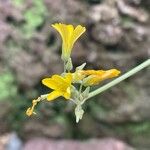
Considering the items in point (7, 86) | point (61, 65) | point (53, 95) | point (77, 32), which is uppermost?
point (61, 65)

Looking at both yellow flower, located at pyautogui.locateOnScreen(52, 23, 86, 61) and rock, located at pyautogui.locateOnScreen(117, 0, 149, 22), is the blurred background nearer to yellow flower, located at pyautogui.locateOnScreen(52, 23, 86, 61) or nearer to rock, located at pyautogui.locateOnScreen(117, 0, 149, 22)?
rock, located at pyautogui.locateOnScreen(117, 0, 149, 22)

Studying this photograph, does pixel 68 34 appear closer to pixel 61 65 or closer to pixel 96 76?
pixel 96 76

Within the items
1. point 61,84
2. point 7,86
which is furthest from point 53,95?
point 7,86

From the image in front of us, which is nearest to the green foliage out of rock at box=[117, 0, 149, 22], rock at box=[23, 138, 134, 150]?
rock at box=[23, 138, 134, 150]

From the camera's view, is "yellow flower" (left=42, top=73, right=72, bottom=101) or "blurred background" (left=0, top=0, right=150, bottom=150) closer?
"yellow flower" (left=42, top=73, right=72, bottom=101)

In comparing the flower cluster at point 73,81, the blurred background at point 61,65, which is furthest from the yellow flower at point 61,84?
the blurred background at point 61,65

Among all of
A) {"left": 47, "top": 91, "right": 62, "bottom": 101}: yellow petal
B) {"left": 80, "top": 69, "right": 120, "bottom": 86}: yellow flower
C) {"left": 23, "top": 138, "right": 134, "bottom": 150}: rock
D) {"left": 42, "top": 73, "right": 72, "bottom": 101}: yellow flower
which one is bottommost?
{"left": 47, "top": 91, "right": 62, "bottom": 101}: yellow petal

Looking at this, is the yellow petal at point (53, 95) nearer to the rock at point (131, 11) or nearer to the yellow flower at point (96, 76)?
the yellow flower at point (96, 76)
